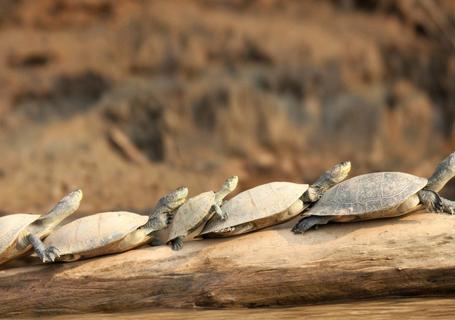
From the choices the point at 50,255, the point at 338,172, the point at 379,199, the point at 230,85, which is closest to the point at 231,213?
the point at 338,172

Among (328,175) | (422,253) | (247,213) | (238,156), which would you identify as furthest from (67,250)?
(238,156)

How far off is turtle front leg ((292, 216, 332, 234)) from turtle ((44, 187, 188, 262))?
2.22 ft

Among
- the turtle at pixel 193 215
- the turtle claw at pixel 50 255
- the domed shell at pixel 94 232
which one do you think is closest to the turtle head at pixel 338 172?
the turtle at pixel 193 215

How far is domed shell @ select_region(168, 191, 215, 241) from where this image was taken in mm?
4527

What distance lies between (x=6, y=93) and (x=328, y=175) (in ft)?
28.6

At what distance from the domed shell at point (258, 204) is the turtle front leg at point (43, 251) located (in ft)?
2.64

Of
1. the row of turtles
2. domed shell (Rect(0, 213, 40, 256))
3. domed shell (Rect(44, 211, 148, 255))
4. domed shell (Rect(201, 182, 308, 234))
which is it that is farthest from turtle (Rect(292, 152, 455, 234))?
domed shell (Rect(0, 213, 40, 256))

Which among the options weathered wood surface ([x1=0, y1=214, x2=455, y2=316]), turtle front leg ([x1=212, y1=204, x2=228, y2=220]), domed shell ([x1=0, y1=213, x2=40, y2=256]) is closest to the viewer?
weathered wood surface ([x1=0, y1=214, x2=455, y2=316])

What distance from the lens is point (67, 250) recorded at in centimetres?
454

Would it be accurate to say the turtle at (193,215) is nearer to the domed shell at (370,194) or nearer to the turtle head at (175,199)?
the turtle head at (175,199)

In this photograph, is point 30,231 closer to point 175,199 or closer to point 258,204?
point 175,199

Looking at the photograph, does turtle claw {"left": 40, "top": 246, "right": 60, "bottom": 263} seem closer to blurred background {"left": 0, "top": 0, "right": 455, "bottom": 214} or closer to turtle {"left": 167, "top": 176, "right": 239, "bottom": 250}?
turtle {"left": 167, "top": 176, "right": 239, "bottom": 250}

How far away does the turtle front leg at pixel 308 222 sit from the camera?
4398 mm

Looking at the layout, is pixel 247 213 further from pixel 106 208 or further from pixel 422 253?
pixel 106 208
